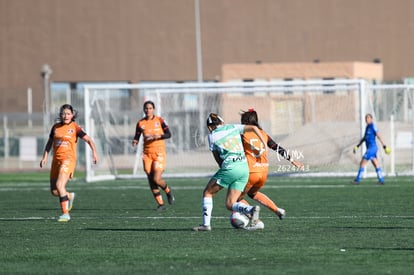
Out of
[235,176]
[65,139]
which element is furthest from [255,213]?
[65,139]

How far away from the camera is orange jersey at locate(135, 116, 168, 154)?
23594mm

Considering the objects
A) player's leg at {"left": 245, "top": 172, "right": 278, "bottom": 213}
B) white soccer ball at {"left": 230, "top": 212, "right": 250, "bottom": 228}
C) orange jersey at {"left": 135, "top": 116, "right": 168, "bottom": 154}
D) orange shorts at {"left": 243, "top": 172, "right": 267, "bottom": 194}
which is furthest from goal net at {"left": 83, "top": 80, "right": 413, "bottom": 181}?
white soccer ball at {"left": 230, "top": 212, "right": 250, "bottom": 228}

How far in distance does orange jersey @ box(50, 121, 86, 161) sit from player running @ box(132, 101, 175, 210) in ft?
10.0

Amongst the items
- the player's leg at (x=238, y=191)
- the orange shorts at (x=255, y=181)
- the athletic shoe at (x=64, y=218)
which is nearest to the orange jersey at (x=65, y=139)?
the athletic shoe at (x=64, y=218)

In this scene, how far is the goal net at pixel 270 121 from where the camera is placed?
36594 millimetres

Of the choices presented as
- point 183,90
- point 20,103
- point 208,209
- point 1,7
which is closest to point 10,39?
point 1,7

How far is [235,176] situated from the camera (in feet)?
54.2

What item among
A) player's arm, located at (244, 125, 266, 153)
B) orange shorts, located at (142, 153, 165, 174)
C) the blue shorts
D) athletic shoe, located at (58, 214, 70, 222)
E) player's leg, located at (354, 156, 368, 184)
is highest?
player's arm, located at (244, 125, 266, 153)

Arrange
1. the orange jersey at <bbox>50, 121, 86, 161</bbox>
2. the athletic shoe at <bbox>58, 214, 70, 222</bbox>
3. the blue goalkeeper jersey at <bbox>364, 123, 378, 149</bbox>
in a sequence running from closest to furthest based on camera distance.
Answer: the athletic shoe at <bbox>58, 214, 70, 222</bbox>
the orange jersey at <bbox>50, 121, 86, 161</bbox>
the blue goalkeeper jersey at <bbox>364, 123, 378, 149</bbox>

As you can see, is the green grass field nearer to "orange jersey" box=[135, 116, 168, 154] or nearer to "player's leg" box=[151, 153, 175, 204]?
"player's leg" box=[151, 153, 175, 204]

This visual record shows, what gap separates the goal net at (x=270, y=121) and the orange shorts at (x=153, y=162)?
12.1 meters

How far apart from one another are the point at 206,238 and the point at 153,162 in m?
7.82

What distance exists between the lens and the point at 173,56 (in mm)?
60906

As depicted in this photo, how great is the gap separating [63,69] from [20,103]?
5881 millimetres
